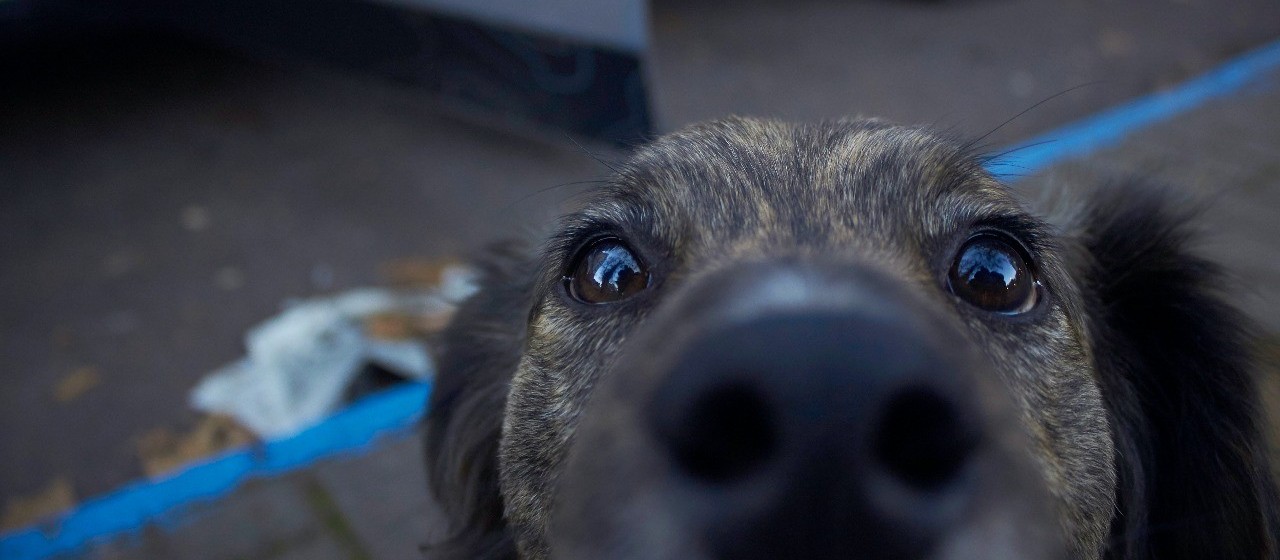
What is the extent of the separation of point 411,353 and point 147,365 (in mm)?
1548

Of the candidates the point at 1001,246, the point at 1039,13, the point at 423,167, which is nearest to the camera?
the point at 1001,246

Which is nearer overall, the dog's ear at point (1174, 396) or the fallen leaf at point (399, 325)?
the dog's ear at point (1174, 396)

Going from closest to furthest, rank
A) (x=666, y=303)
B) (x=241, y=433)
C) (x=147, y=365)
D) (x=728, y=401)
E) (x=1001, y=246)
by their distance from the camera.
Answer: (x=728, y=401)
(x=666, y=303)
(x=1001, y=246)
(x=241, y=433)
(x=147, y=365)

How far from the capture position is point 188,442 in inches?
165

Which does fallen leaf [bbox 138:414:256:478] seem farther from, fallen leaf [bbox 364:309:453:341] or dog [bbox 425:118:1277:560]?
dog [bbox 425:118:1277:560]

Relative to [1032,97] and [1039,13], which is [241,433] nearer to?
[1032,97]

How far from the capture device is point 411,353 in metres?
4.46

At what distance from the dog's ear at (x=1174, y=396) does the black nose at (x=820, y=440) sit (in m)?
1.32

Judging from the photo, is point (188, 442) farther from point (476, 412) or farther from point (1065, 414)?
point (1065, 414)

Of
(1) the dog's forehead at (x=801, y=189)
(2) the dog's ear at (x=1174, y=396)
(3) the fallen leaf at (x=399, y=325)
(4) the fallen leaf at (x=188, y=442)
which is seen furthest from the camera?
(3) the fallen leaf at (x=399, y=325)

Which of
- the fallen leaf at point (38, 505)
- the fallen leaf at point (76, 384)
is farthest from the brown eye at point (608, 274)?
the fallen leaf at point (76, 384)

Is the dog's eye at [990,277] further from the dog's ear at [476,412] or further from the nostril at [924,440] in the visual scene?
the dog's ear at [476,412]

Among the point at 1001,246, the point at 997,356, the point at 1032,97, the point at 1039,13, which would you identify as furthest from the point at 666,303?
the point at 1039,13

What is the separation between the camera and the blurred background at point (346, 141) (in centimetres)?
419
